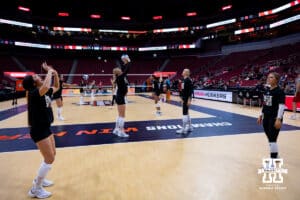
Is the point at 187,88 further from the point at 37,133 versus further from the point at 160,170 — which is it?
the point at 37,133

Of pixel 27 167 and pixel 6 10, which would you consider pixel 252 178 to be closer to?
pixel 27 167

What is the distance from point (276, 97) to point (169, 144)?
8.99ft

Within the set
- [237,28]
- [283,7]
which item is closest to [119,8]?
[237,28]

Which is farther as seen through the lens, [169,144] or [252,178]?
[169,144]

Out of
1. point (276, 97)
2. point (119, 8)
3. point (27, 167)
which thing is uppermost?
point (119, 8)

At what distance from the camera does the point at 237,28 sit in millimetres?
31625

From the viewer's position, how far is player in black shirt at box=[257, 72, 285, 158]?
3555 millimetres

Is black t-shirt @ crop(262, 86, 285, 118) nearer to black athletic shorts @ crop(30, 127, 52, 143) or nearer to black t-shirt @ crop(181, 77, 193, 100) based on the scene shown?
black t-shirt @ crop(181, 77, 193, 100)

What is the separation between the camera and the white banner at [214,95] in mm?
15663

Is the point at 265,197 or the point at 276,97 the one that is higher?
the point at 276,97
